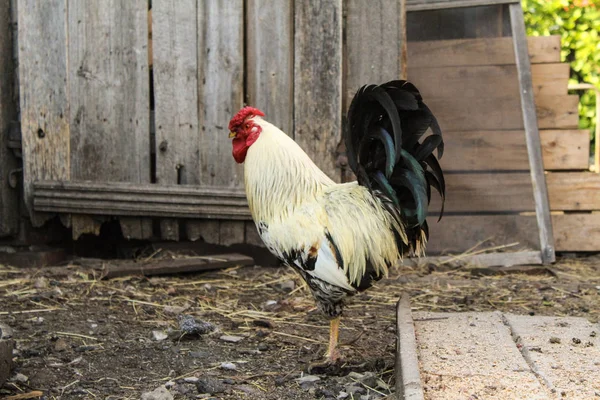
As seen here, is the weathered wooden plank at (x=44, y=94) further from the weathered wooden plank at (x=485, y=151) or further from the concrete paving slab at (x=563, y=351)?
the concrete paving slab at (x=563, y=351)

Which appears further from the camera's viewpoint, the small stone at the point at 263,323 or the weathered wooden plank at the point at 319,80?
the weathered wooden plank at the point at 319,80

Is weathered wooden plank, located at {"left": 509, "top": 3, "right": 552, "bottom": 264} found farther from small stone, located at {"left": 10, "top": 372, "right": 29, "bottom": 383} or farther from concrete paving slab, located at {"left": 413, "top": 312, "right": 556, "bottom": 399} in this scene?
small stone, located at {"left": 10, "top": 372, "right": 29, "bottom": 383}

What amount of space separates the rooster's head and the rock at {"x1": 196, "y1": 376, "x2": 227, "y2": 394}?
1201mm

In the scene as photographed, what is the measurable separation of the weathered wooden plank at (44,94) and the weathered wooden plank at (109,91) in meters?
0.07

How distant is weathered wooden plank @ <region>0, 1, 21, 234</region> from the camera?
542 centimetres

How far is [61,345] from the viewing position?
12.0ft

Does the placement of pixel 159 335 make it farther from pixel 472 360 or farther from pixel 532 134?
pixel 532 134

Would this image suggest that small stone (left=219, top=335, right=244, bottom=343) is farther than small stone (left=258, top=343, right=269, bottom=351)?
Yes

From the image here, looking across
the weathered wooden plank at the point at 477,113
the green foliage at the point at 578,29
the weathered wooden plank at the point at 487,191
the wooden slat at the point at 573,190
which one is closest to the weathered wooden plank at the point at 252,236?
the weathered wooden plank at the point at 487,191

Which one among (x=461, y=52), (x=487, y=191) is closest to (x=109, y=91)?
(x=461, y=52)

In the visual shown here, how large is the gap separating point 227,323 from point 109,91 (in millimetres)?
2150

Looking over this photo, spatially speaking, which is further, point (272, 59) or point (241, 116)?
point (272, 59)

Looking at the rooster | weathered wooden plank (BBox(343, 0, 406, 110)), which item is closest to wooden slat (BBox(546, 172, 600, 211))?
weathered wooden plank (BBox(343, 0, 406, 110))

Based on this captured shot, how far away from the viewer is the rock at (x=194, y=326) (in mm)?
3907
